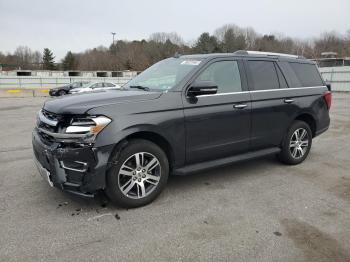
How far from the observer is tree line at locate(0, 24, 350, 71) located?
240ft

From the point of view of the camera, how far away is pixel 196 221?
3.52 m

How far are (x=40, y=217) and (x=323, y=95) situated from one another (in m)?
5.04

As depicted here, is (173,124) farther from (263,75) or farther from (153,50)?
(153,50)

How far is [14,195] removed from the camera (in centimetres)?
414

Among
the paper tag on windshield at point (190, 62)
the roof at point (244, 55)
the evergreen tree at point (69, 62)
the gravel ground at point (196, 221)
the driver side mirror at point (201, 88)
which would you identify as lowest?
the gravel ground at point (196, 221)

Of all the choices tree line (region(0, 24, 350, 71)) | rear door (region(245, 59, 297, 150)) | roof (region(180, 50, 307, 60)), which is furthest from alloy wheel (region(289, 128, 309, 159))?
tree line (region(0, 24, 350, 71))

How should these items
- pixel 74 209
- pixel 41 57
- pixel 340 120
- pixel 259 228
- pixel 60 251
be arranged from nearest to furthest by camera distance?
pixel 60 251, pixel 259 228, pixel 74 209, pixel 340 120, pixel 41 57

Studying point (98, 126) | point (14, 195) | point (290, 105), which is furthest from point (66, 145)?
point (290, 105)

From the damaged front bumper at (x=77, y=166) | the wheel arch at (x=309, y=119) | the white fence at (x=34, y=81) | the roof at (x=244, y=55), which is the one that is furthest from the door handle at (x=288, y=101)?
the white fence at (x=34, y=81)

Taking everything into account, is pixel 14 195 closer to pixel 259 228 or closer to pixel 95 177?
pixel 95 177

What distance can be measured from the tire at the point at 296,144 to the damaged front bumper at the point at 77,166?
317 centimetres

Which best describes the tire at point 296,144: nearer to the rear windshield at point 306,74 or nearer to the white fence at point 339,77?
the rear windshield at point 306,74

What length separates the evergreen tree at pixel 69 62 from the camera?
8725 centimetres

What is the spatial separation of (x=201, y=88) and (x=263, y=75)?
1.50m
